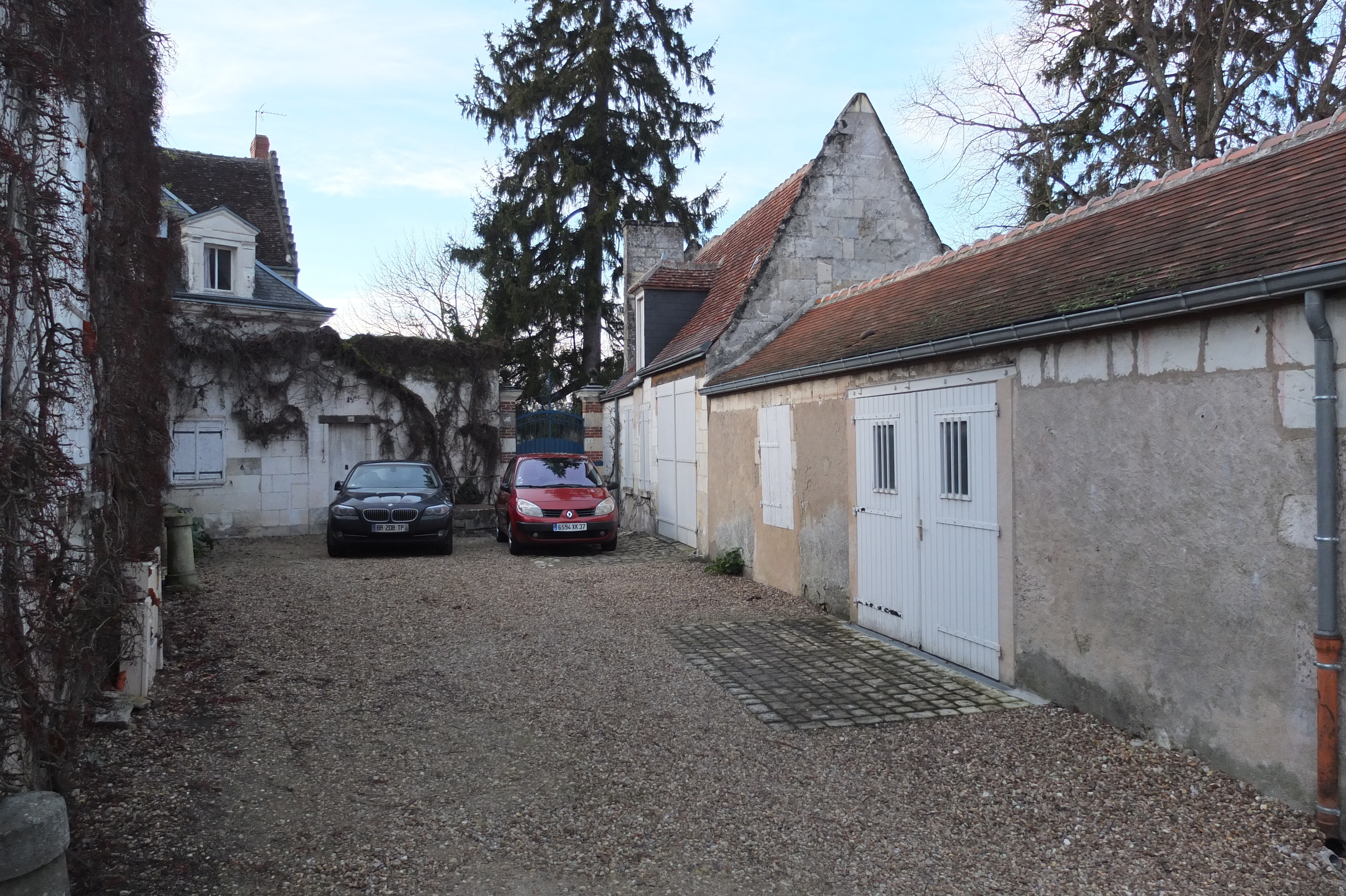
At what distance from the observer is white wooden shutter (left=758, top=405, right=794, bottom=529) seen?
400 inches

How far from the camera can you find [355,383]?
59.4ft

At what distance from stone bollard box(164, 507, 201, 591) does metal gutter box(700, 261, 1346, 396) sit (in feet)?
24.6

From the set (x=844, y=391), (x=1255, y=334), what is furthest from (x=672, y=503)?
(x=1255, y=334)

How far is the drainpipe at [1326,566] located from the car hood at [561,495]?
1097 centimetres

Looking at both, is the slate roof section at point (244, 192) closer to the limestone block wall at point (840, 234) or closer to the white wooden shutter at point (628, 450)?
the white wooden shutter at point (628, 450)

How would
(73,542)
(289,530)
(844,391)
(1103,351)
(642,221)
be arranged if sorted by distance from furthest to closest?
(642,221) < (289,530) < (844,391) < (1103,351) < (73,542)

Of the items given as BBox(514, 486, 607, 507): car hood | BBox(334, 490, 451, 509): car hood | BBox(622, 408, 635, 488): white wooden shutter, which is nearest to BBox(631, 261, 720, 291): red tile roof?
BBox(622, 408, 635, 488): white wooden shutter

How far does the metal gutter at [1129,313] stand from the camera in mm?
4066

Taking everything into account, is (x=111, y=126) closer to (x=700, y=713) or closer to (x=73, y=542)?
(x=73, y=542)

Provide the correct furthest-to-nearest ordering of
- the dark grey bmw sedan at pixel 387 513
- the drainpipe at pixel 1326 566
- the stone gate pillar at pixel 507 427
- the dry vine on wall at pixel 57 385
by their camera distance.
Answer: the stone gate pillar at pixel 507 427
the dark grey bmw sedan at pixel 387 513
the drainpipe at pixel 1326 566
the dry vine on wall at pixel 57 385

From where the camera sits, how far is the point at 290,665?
23.3ft

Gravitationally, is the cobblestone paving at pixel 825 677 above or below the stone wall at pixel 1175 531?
below

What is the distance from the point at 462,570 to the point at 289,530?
6.66 metres

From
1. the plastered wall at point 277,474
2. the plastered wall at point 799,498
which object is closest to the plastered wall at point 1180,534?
the plastered wall at point 799,498
